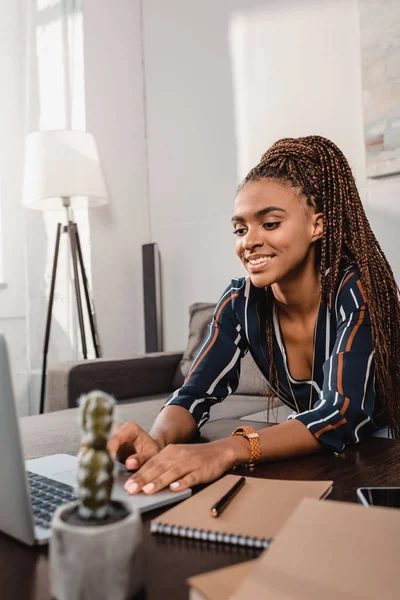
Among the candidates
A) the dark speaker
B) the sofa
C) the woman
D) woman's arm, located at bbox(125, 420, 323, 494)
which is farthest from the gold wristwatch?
the dark speaker

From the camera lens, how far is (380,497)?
0.67m

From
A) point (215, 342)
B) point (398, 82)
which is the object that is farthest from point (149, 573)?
point (398, 82)

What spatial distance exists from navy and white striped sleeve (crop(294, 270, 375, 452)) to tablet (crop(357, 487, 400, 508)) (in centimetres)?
28

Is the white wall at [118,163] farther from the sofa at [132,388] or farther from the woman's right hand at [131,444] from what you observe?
the woman's right hand at [131,444]

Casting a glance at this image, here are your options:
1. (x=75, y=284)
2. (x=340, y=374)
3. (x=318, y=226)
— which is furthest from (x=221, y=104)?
(x=340, y=374)

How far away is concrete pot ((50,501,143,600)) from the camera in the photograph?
43 centimetres

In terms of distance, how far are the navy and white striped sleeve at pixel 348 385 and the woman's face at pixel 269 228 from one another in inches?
5.6

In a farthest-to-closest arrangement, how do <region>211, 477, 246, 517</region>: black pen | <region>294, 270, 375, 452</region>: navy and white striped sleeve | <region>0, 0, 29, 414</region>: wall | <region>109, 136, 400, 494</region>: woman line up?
1. <region>0, 0, 29, 414</region>: wall
2. <region>109, 136, 400, 494</region>: woman
3. <region>294, 270, 375, 452</region>: navy and white striped sleeve
4. <region>211, 477, 246, 517</region>: black pen

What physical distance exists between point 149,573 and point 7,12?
12.4 ft

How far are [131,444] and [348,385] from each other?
15.4 inches

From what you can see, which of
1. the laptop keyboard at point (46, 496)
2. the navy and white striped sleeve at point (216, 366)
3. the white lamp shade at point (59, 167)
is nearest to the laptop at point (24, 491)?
the laptop keyboard at point (46, 496)

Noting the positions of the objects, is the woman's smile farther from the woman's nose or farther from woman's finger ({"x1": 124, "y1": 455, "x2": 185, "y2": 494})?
woman's finger ({"x1": 124, "y1": 455, "x2": 185, "y2": 494})

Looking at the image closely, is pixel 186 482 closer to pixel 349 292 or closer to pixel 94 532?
pixel 94 532

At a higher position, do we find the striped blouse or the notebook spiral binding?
the striped blouse
